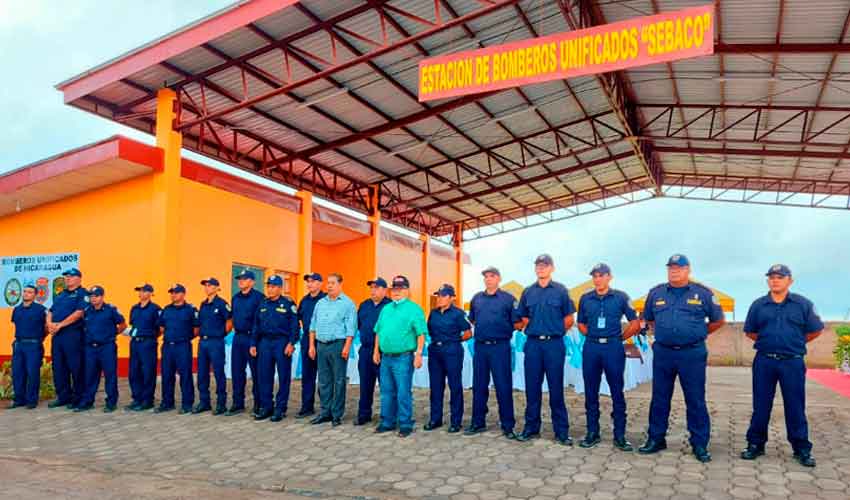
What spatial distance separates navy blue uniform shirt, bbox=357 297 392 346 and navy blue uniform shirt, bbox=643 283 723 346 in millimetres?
2727

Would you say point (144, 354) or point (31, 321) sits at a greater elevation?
point (31, 321)

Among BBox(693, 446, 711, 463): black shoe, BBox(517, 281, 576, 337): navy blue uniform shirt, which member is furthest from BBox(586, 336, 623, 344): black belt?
BBox(693, 446, 711, 463): black shoe

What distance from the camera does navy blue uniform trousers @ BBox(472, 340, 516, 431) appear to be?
5.84 m

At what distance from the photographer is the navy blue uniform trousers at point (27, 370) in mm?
7848

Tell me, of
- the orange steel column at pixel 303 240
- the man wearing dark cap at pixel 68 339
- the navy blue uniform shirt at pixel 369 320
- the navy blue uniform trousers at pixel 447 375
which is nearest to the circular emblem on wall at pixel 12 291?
the orange steel column at pixel 303 240

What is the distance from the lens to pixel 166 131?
1170 centimetres

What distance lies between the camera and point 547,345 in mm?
5633

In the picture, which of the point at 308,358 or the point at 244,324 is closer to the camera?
the point at 308,358

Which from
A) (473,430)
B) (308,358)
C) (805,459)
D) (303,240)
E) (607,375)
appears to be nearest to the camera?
(805,459)

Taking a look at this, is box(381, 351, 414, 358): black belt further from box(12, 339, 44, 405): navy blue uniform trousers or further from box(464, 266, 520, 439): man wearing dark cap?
box(12, 339, 44, 405): navy blue uniform trousers

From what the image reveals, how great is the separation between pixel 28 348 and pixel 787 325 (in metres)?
8.31

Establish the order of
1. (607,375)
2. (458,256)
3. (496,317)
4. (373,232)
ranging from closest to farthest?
(607,375)
(496,317)
(373,232)
(458,256)

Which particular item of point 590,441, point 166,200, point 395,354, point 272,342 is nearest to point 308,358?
point 272,342

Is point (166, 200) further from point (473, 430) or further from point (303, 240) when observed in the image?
point (473, 430)
